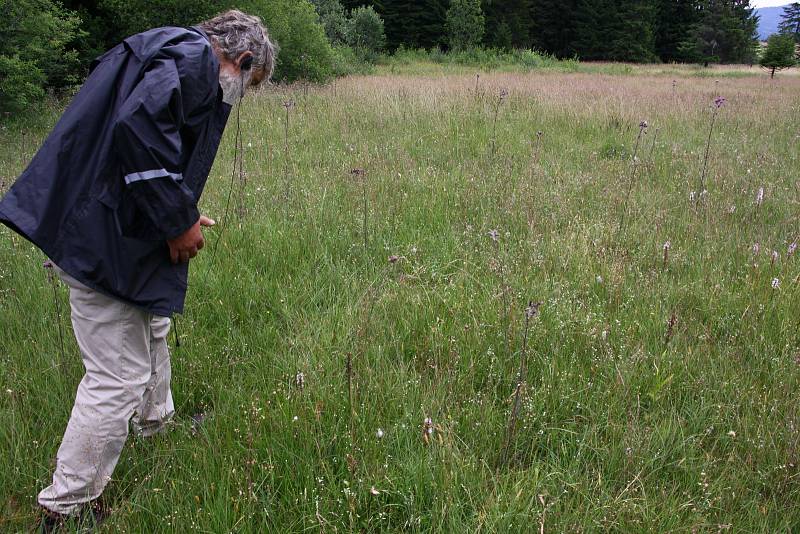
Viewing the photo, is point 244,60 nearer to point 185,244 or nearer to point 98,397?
point 185,244

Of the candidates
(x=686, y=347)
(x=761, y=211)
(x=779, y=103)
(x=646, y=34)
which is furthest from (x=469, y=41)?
(x=686, y=347)

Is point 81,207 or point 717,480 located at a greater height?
point 81,207

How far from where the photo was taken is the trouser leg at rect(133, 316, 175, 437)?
2416mm

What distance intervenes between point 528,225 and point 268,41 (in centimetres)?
278

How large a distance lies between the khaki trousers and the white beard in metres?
0.88

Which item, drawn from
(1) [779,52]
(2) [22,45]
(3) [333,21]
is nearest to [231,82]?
(2) [22,45]

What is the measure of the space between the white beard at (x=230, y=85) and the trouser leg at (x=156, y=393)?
3.26ft

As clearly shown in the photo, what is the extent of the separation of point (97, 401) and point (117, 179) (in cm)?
80

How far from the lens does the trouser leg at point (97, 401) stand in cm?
199

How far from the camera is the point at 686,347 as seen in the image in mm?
2957

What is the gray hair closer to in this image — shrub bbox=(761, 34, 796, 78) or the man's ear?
the man's ear

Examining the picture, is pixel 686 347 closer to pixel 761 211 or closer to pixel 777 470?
pixel 777 470

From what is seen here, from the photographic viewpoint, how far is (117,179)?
1.91m

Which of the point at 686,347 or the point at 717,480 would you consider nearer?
the point at 717,480
